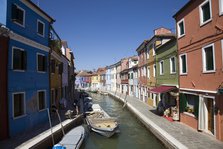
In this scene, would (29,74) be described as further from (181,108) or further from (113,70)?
(113,70)

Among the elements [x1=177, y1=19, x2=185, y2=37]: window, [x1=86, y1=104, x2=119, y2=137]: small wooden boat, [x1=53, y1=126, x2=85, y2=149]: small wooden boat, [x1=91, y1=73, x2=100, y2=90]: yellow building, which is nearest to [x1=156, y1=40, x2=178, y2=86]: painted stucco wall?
[x1=177, y1=19, x2=185, y2=37]: window

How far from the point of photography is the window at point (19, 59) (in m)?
12.8

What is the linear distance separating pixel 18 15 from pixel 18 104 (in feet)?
17.5

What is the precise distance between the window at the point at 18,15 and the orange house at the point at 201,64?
1051 cm

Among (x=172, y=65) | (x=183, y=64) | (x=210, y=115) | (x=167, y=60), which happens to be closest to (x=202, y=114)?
(x=210, y=115)

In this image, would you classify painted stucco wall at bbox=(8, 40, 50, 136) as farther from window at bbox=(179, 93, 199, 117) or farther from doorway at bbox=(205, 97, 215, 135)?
doorway at bbox=(205, 97, 215, 135)

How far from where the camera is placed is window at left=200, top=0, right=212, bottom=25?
12.1 m

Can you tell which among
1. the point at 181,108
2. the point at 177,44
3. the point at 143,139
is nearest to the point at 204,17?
the point at 177,44

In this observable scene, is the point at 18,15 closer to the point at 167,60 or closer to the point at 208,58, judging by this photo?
the point at 208,58

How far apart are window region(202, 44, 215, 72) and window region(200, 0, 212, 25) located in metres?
1.52

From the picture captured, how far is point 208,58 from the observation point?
1242 centimetres

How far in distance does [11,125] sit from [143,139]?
329 inches

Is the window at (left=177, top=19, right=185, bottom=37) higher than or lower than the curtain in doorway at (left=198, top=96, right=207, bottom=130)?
higher

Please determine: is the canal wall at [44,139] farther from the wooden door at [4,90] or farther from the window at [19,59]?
the window at [19,59]
